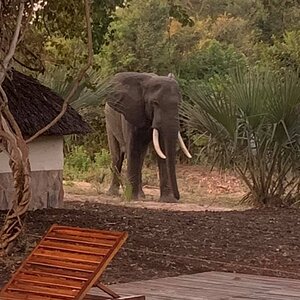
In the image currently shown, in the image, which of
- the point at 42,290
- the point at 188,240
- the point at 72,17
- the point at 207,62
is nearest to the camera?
the point at 42,290

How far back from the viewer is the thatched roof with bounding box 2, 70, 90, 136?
1341 cm

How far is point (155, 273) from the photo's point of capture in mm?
9180

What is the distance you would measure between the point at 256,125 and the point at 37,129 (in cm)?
363

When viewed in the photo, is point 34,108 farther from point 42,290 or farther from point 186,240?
point 42,290

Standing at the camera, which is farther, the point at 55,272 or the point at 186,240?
the point at 186,240

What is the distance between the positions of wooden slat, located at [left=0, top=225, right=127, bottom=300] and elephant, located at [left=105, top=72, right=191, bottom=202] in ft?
39.7

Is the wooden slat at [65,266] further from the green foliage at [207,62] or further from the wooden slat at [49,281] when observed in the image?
the green foliage at [207,62]

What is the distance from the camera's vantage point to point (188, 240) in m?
11.1

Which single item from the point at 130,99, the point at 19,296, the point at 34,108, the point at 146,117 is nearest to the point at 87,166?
the point at 146,117

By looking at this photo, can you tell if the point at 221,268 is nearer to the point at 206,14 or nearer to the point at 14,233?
the point at 14,233

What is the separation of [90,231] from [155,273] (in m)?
2.45

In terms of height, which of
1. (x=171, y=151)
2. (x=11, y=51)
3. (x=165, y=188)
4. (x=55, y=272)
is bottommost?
(x=165, y=188)

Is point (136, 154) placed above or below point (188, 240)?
below

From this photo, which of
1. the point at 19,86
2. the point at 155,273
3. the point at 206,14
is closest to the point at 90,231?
the point at 155,273
